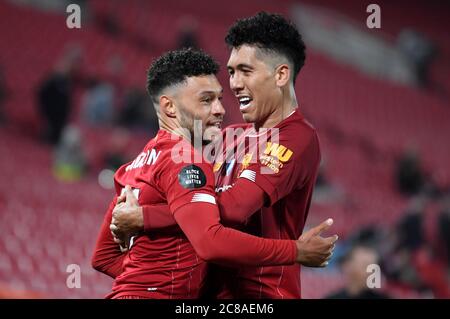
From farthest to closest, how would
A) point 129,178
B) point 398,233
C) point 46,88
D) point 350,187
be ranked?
point 350,187 → point 46,88 → point 398,233 → point 129,178

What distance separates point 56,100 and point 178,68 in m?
7.95

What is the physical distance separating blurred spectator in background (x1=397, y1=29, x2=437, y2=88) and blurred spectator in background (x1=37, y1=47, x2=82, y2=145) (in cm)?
589

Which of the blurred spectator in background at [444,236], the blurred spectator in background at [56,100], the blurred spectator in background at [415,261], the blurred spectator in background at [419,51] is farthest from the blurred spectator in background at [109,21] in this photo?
the blurred spectator in background at [444,236]

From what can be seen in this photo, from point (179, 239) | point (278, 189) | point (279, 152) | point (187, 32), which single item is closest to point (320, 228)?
point (278, 189)

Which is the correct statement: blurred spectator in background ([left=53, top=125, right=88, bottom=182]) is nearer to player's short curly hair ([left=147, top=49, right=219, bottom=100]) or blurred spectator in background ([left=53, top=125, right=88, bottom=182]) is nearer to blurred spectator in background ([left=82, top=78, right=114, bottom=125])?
blurred spectator in background ([left=82, top=78, right=114, bottom=125])

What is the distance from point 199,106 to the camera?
3133 millimetres

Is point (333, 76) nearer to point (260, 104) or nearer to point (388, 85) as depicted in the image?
point (388, 85)

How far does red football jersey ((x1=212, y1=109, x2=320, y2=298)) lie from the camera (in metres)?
3.09

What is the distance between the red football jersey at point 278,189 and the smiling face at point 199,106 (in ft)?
0.74

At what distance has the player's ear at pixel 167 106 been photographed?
3160 mm

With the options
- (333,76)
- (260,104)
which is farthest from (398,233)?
(260,104)

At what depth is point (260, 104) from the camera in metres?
3.37

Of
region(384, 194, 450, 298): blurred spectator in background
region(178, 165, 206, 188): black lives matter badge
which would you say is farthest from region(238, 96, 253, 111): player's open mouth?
region(384, 194, 450, 298): blurred spectator in background

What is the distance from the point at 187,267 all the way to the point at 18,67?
8.99 metres
